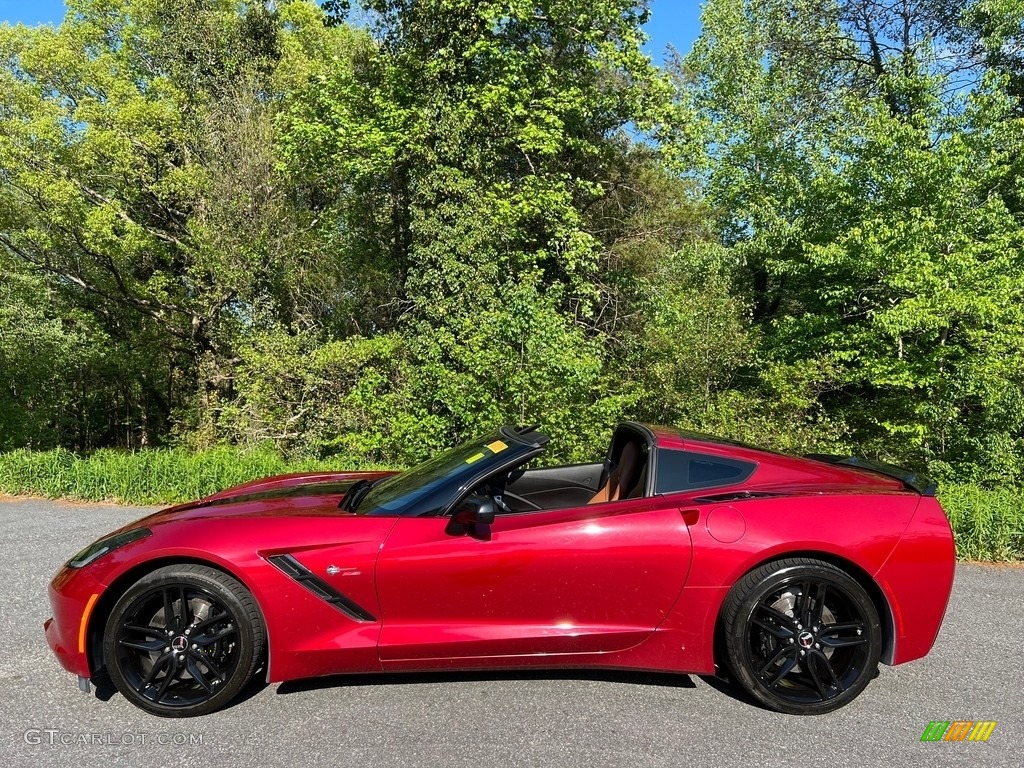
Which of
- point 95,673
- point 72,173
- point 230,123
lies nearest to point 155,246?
Result: point 72,173

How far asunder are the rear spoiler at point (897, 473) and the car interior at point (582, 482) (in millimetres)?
1030

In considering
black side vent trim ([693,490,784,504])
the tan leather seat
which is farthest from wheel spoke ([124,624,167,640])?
black side vent trim ([693,490,784,504])

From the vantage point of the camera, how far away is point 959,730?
2852mm

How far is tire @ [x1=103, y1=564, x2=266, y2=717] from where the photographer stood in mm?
2863

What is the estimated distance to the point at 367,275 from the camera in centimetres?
1551

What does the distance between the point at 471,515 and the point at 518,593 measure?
0.42 meters

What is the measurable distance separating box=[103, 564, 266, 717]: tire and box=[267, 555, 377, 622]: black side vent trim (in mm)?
219

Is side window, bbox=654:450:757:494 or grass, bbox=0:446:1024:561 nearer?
side window, bbox=654:450:757:494

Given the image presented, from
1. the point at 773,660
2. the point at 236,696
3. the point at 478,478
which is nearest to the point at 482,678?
the point at 478,478

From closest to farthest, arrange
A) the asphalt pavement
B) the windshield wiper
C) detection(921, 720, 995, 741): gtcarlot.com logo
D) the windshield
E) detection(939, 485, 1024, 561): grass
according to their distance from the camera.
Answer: the asphalt pavement
detection(921, 720, 995, 741): gtcarlot.com logo
the windshield
the windshield wiper
detection(939, 485, 1024, 561): grass

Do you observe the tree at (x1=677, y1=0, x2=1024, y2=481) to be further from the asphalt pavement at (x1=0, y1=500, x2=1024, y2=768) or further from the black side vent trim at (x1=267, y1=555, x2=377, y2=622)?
the black side vent trim at (x1=267, y1=555, x2=377, y2=622)

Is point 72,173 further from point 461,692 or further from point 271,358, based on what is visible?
point 461,692

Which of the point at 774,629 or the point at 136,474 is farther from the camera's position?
the point at 136,474

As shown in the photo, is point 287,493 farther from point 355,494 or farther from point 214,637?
point 214,637
